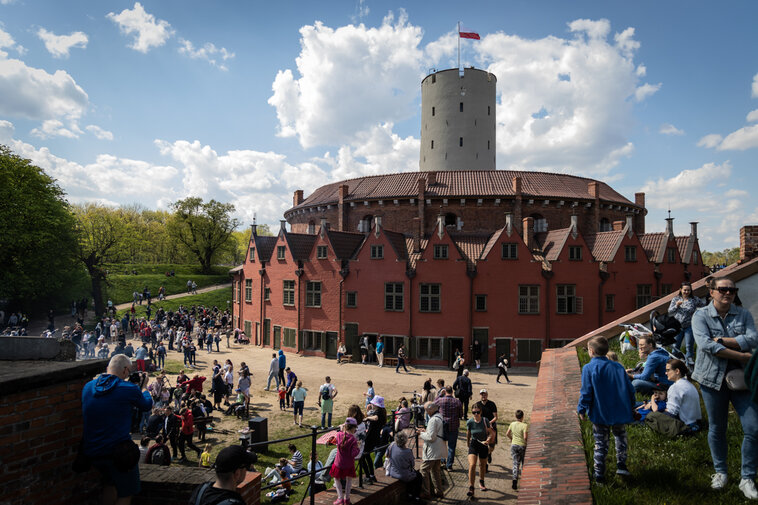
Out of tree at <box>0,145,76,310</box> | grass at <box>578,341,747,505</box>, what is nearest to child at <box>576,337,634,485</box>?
grass at <box>578,341,747,505</box>

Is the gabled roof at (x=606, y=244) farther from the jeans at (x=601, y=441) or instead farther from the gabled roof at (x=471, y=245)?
the jeans at (x=601, y=441)

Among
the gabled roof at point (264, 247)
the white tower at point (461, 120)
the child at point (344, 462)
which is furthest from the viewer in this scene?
the white tower at point (461, 120)

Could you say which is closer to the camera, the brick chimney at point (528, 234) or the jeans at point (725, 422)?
the jeans at point (725, 422)

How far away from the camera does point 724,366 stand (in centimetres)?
438

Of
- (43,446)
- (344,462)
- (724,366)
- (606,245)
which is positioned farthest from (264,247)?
(724,366)

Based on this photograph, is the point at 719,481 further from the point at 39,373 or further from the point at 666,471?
the point at 39,373

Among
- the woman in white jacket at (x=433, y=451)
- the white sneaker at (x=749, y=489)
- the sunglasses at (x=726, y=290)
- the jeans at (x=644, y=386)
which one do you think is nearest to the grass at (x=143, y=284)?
the woman in white jacket at (x=433, y=451)

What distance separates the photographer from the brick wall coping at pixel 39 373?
3.90m

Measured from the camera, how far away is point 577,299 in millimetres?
29062

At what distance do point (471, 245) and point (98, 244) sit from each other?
41529 millimetres

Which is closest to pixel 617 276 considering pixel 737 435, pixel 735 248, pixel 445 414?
pixel 445 414

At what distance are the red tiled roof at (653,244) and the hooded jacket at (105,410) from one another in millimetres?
37966

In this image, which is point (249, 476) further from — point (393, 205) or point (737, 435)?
point (393, 205)

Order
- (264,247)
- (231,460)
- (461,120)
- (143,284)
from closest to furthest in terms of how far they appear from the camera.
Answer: (231,460) < (264,247) < (461,120) < (143,284)
